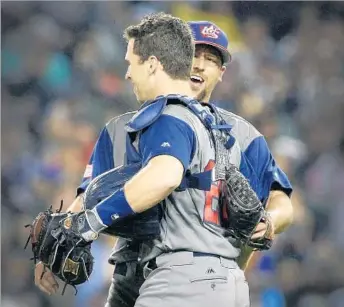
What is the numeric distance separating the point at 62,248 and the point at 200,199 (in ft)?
1.55

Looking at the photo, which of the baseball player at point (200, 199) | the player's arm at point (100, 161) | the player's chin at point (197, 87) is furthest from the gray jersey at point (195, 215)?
the player's chin at point (197, 87)

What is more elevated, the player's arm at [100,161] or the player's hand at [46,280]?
the player's arm at [100,161]

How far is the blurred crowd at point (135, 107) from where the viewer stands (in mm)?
5805

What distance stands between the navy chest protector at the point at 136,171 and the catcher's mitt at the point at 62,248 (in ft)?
0.34

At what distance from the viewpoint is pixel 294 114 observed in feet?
21.0

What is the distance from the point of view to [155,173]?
2512 mm

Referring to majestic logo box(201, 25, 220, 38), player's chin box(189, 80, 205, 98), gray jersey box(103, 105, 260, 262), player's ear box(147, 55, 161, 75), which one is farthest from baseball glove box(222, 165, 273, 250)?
majestic logo box(201, 25, 220, 38)

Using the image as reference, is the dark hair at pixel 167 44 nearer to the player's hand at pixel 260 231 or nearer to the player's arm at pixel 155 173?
the player's arm at pixel 155 173

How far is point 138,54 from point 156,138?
396 millimetres

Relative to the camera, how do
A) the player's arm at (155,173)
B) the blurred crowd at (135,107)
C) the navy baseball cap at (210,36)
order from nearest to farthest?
the player's arm at (155,173) < the navy baseball cap at (210,36) < the blurred crowd at (135,107)

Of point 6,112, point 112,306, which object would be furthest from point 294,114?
point 112,306

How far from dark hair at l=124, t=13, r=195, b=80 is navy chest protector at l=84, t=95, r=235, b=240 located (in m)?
0.13

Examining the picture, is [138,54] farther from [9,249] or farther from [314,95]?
[314,95]

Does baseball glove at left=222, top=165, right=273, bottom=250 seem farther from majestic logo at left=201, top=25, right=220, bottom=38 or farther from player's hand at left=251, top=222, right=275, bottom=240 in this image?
majestic logo at left=201, top=25, right=220, bottom=38
